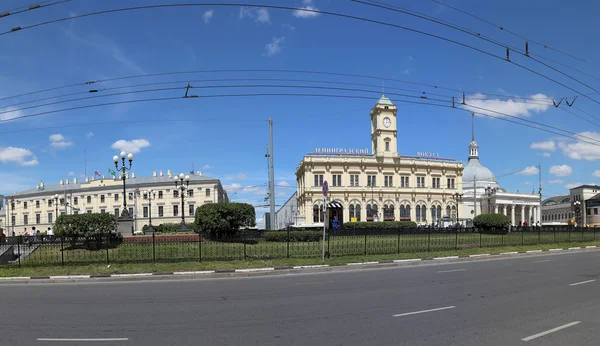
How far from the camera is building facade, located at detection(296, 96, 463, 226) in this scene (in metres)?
86.1

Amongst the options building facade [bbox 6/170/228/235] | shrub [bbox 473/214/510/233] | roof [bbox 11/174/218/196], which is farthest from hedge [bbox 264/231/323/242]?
roof [bbox 11/174/218/196]

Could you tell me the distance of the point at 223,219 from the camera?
25.3m

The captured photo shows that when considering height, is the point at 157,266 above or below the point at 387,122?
below

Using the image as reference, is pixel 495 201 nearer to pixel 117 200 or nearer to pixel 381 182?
pixel 381 182

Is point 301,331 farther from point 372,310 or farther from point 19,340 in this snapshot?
point 19,340

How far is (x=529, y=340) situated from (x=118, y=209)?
99.2 metres

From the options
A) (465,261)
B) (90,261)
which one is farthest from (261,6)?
(465,261)

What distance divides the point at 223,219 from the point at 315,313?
17.7 meters

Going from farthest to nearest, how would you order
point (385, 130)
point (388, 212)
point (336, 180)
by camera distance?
1. point (388, 212)
2. point (385, 130)
3. point (336, 180)

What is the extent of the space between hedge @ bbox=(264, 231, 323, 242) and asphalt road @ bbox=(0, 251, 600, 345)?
11.6 meters

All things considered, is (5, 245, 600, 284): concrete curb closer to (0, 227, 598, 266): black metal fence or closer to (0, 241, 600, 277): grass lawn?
(0, 241, 600, 277): grass lawn

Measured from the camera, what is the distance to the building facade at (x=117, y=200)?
9356 cm

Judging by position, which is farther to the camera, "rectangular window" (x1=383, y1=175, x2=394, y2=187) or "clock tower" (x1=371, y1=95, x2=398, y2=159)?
"rectangular window" (x1=383, y1=175, x2=394, y2=187)

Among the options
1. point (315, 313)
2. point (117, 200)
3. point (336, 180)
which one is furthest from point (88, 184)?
point (315, 313)
